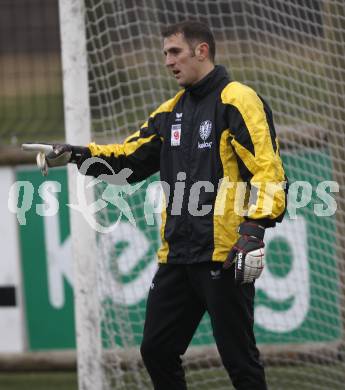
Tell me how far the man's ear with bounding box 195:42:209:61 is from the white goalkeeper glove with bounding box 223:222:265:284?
2.64ft

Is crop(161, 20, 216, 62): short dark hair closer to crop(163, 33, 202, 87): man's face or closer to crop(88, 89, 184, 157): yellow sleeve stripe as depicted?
crop(163, 33, 202, 87): man's face

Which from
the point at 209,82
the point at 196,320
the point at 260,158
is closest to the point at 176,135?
the point at 209,82

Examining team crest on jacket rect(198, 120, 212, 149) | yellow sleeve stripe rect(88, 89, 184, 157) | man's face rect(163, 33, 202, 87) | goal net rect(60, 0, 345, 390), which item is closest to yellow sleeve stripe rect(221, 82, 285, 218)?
team crest on jacket rect(198, 120, 212, 149)

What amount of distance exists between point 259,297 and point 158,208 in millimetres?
796

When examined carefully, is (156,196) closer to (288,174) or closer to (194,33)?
(288,174)

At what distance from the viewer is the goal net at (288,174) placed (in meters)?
5.78

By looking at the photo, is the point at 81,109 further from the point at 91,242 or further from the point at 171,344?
the point at 171,344

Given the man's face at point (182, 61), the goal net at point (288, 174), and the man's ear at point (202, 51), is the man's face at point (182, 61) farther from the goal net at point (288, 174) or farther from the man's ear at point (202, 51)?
the goal net at point (288, 174)

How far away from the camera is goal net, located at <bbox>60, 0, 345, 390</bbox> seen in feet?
19.0

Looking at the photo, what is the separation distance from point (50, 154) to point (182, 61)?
73 centimetres

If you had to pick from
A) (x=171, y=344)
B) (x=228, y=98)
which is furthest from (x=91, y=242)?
(x=228, y=98)

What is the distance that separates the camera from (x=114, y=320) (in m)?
6.02

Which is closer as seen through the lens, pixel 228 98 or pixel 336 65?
pixel 228 98

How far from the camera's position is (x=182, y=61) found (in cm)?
468
